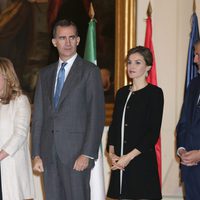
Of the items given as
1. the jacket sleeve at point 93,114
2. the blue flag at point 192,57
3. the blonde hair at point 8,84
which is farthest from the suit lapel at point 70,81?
the blue flag at point 192,57

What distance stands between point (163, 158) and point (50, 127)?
247 cm

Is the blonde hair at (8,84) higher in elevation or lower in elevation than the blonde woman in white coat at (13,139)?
higher

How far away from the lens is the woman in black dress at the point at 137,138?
3.74 metres

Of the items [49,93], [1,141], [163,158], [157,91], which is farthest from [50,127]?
[163,158]

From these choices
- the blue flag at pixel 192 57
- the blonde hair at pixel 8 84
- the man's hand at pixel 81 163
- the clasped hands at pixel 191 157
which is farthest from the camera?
the blue flag at pixel 192 57

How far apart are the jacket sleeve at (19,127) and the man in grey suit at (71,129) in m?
0.28

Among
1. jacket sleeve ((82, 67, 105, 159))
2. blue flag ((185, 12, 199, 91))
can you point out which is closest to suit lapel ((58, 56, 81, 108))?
jacket sleeve ((82, 67, 105, 159))

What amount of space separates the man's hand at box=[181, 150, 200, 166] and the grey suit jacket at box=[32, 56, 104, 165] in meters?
0.73

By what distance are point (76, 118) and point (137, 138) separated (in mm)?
546

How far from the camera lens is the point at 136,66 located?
12.8 feet

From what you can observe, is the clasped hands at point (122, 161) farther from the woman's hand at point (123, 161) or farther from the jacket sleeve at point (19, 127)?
the jacket sleeve at point (19, 127)

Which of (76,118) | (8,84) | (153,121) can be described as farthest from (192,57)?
(8,84)

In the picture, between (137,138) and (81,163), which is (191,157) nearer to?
(137,138)

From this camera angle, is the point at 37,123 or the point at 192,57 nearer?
the point at 37,123
